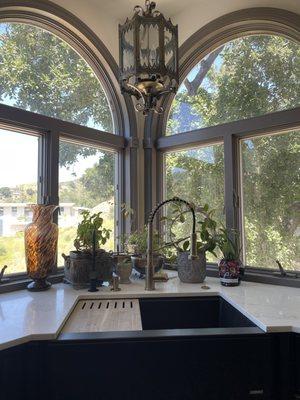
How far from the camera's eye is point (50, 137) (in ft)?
7.15

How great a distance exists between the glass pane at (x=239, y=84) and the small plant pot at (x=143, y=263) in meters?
1.08

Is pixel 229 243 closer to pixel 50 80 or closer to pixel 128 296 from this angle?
pixel 128 296

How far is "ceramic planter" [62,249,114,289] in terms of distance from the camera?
1.93 meters

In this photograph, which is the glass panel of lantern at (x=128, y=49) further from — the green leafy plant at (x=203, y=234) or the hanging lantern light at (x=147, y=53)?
the green leafy plant at (x=203, y=234)

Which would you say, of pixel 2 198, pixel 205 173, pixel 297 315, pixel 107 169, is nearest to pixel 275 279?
pixel 297 315

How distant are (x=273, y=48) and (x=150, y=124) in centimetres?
105

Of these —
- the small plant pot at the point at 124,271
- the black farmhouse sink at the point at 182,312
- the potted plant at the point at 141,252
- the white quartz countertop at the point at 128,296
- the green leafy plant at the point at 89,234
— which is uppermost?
the green leafy plant at the point at 89,234

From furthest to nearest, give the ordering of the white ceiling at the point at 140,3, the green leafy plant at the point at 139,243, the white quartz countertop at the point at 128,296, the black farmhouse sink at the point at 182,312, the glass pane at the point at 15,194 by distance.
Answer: the white ceiling at the point at 140,3 → the green leafy plant at the point at 139,243 → the glass pane at the point at 15,194 → the black farmhouse sink at the point at 182,312 → the white quartz countertop at the point at 128,296

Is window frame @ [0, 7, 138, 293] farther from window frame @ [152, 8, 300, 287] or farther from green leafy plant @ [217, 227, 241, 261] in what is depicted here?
green leafy plant @ [217, 227, 241, 261]

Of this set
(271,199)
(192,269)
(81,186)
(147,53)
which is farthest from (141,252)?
(147,53)

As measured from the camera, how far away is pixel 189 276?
211 centimetres

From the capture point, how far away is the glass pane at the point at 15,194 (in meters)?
1.98

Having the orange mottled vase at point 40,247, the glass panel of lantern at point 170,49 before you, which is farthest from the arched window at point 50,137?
the glass panel of lantern at point 170,49

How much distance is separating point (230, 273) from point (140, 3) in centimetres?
200
